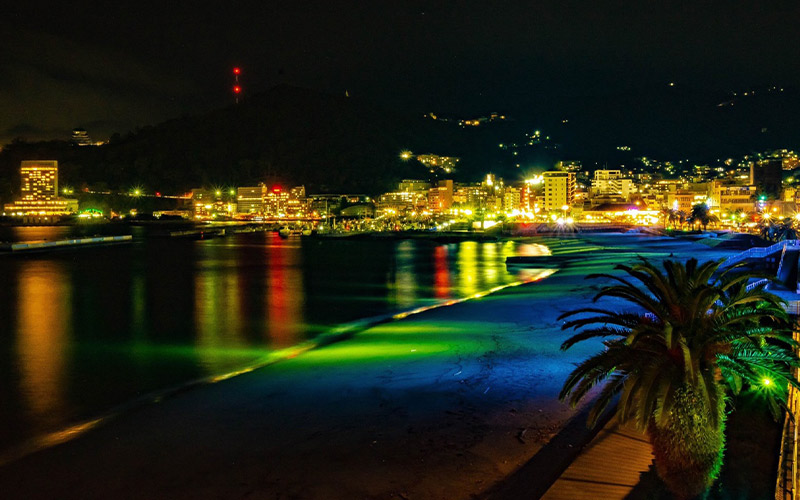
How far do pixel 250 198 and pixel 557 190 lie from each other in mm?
92954

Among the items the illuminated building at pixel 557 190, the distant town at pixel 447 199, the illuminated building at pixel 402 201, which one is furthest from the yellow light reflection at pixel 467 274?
the illuminated building at pixel 402 201

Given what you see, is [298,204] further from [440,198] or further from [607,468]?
[607,468]

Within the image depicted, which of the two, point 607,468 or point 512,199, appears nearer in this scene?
point 607,468

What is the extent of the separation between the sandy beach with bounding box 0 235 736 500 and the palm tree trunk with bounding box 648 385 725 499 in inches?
60.2

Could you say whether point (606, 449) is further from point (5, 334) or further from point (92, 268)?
point (92, 268)

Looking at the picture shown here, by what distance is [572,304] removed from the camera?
18.8 m

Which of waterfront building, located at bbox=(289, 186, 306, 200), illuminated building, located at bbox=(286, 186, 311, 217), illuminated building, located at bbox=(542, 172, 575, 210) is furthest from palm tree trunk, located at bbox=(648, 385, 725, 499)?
waterfront building, located at bbox=(289, 186, 306, 200)

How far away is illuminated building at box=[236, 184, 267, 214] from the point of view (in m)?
171

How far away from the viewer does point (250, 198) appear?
571 feet

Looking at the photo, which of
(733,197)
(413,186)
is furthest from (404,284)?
(413,186)

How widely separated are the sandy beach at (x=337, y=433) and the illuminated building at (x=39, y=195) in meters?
160

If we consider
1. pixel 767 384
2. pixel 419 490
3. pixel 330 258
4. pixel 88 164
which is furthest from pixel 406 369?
pixel 88 164

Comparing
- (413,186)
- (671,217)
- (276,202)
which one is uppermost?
(413,186)

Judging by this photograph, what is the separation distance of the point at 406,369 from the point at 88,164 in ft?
688
